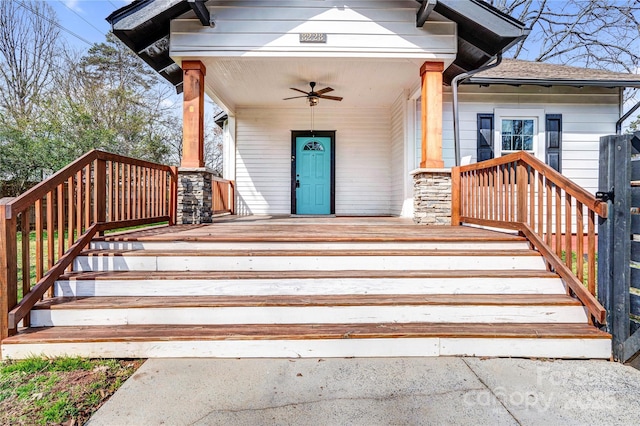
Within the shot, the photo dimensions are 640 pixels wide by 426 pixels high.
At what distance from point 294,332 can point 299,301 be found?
0.96 ft

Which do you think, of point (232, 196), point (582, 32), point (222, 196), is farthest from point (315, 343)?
point (582, 32)

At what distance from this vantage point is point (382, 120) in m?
7.78

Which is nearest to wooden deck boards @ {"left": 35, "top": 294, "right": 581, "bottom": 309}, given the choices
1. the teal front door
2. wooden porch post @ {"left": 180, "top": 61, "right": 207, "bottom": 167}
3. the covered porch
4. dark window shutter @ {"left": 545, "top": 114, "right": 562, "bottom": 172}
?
the covered porch

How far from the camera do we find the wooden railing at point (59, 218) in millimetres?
2234

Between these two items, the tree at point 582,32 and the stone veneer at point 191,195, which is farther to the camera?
the tree at point 582,32

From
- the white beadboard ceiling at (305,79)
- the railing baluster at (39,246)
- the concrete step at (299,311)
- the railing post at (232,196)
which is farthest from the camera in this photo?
the railing post at (232,196)

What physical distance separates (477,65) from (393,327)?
475cm

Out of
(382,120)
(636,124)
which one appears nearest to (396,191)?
(382,120)

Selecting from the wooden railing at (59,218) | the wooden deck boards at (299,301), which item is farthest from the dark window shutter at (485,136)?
the wooden railing at (59,218)

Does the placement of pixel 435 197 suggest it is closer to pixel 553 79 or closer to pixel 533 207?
pixel 533 207

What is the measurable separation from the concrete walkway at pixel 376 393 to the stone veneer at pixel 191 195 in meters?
2.95

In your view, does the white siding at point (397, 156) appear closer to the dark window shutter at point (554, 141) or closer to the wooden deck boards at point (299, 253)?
the dark window shutter at point (554, 141)

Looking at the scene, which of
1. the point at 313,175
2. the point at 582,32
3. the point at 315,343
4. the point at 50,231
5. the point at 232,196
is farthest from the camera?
the point at 582,32

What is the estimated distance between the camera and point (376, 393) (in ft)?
5.80
